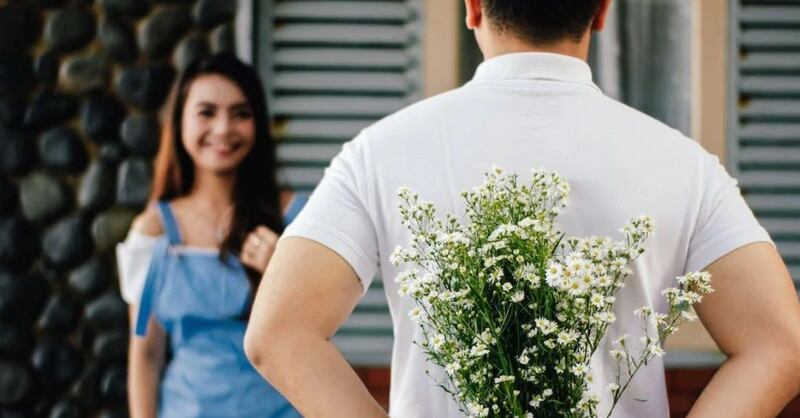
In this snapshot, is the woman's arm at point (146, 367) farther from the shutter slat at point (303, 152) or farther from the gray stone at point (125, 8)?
the gray stone at point (125, 8)

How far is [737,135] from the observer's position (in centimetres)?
442

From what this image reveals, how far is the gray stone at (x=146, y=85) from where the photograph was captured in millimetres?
4305

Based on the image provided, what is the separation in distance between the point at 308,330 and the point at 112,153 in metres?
3.00

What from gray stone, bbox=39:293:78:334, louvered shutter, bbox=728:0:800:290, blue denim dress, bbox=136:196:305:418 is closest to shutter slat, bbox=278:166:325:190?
gray stone, bbox=39:293:78:334

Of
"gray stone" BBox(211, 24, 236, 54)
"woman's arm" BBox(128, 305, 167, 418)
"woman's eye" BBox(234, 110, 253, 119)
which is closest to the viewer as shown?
"woman's arm" BBox(128, 305, 167, 418)

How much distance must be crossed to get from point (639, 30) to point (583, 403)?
333cm

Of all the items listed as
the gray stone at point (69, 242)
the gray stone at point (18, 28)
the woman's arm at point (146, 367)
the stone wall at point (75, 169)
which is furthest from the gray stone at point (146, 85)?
the woman's arm at point (146, 367)

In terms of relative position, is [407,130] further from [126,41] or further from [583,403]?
[126,41]

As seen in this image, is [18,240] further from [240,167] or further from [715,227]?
[715,227]

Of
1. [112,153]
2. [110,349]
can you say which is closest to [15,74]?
[112,153]

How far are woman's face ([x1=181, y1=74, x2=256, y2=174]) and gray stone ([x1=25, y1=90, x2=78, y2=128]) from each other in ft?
3.90

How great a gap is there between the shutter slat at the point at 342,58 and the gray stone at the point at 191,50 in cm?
27

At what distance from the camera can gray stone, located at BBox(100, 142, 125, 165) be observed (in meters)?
4.33

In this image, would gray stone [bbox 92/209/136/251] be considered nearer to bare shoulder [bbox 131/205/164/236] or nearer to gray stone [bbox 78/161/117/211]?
gray stone [bbox 78/161/117/211]
